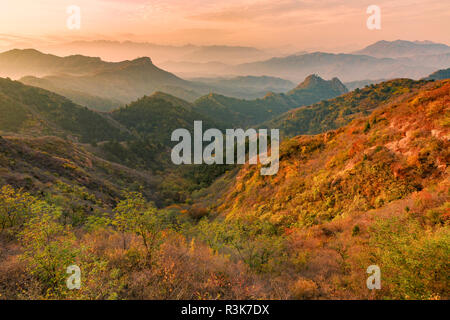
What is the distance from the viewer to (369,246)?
31.7 feet

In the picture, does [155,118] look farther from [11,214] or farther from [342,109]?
[11,214]

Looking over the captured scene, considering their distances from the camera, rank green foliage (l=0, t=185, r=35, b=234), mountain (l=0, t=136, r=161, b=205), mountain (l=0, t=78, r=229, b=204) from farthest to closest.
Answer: mountain (l=0, t=78, r=229, b=204) → mountain (l=0, t=136, r=161, b=205) → green foliage (l=0, t=185, r=35, b=234)

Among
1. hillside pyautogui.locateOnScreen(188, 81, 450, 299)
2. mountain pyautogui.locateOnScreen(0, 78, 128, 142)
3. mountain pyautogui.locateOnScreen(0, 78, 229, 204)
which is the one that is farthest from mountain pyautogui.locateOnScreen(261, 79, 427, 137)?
mountain pyautogui.locateOnScreen(0, 78, 128, 142)

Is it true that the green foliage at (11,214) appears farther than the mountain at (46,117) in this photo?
No

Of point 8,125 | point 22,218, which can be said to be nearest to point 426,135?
point 22,218

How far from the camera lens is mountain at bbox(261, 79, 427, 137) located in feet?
420

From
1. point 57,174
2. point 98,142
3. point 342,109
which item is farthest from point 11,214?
point 342,109

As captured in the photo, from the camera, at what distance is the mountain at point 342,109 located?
12795cm

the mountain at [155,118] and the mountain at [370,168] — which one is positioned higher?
the mountain at [155,118]

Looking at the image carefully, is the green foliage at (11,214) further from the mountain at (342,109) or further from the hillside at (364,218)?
the mountain at (342,109)

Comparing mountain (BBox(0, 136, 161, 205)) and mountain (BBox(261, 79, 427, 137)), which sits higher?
mountain (BBox(261, 79, 427, 137))

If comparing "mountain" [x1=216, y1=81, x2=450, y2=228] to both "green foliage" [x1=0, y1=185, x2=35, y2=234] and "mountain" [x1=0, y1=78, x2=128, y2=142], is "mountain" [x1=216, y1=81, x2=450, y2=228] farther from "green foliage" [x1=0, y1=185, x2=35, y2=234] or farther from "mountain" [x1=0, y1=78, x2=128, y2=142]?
"mountain" [x1=0, y1=78, x2=128, y2=142]

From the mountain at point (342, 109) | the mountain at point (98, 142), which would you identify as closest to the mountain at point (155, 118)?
the mountain at point (98, 142)

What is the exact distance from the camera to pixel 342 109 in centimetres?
14975
